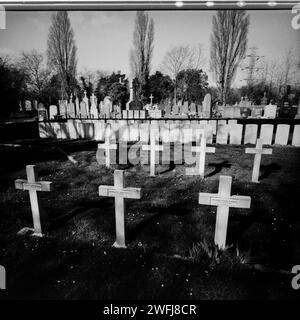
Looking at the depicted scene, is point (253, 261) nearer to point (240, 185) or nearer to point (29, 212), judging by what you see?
point (240, 185)

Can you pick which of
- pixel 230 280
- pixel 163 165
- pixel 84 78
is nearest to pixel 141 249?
pixel 230 280

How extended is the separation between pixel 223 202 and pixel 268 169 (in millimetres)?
3748

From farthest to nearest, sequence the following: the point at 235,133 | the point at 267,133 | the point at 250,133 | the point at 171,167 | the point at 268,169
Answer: the point at 235,133
the point at 250,133
the point at 267,133
the point at 171,167
the point at 268,169

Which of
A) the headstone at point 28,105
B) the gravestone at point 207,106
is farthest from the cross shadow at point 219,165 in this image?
the headstone at point 28,105

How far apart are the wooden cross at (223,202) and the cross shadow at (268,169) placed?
293 cm

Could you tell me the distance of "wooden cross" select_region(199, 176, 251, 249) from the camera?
8.55 feet

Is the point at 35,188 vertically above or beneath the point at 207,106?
beneath

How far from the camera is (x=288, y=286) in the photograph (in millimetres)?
2152

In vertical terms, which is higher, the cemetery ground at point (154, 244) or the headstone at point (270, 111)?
the headstone at point (270, 111)

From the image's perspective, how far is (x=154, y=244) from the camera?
9.38 ft

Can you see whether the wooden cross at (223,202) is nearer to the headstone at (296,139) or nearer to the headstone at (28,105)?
the headstone at (296,139)

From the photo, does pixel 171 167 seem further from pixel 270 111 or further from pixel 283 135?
pixel 270 111

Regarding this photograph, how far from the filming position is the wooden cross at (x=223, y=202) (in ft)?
8.55

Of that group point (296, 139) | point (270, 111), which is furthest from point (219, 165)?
point (270, 111)
